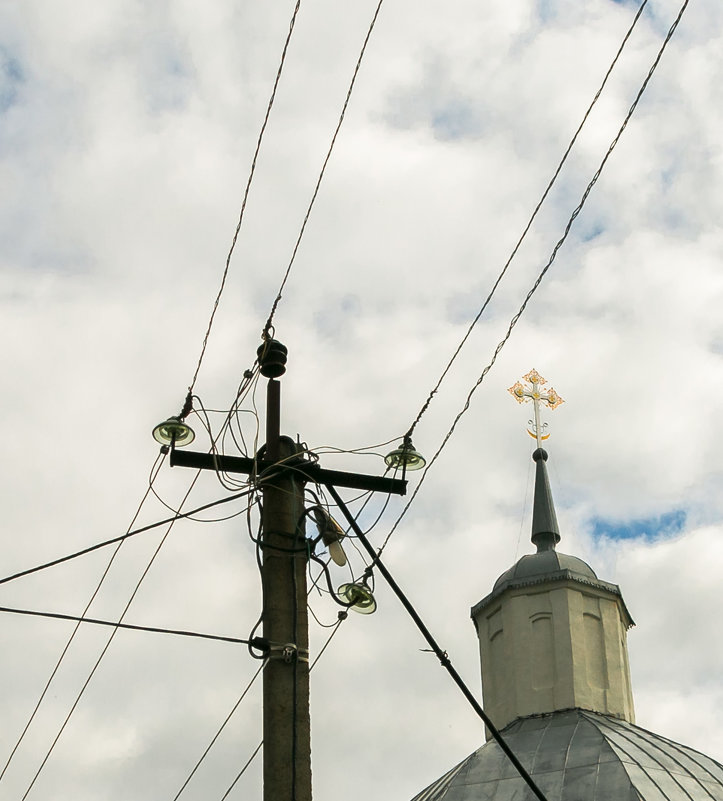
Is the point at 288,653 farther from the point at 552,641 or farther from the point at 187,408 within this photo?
the point at 552,641

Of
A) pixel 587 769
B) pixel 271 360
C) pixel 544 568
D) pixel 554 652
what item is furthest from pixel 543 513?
pixel 271 360

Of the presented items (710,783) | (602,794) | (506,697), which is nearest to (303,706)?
(602,794)

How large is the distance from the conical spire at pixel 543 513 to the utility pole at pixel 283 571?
88.4 ft

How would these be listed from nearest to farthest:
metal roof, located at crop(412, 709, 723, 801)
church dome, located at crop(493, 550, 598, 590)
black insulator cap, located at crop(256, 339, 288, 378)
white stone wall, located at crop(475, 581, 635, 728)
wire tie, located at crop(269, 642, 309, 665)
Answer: wire tie, located at crop(269, 642, 309, 665)
black insulator cap, located at crop(256, 339, 288, 378)
metal roof, located at crop(412, 709, 723, 801)
white stone wall, located at crop(475, 581, 635, 728)
church dome, located at crop(493, 550, 598, 590)

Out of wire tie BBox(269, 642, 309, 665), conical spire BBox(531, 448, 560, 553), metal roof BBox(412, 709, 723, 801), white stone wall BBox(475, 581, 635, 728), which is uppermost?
conical spire BBox(531, 448, 560, 553)

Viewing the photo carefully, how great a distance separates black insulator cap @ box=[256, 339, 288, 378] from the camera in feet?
41.8

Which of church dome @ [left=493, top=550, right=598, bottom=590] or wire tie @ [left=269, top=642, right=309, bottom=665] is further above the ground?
church dome @ [left=493, top=550, right=598, bottom=590]

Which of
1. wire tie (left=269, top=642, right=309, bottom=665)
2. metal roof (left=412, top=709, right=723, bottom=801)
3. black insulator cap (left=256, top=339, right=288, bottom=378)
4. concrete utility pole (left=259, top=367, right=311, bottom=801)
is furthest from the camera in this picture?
metal roof (left=412, top=709, right=723, bottom=801)

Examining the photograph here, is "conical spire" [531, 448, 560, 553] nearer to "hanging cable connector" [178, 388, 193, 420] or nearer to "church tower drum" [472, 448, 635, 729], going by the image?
"church tower drum" [472, 448, 635, 729]

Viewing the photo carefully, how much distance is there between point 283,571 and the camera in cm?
1124

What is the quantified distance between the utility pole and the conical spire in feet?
88.4

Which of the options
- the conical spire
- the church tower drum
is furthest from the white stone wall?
the conical spire

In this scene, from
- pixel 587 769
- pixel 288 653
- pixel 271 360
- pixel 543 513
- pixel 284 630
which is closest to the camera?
pixel 288 653

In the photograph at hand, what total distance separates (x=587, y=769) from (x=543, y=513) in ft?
35.5
